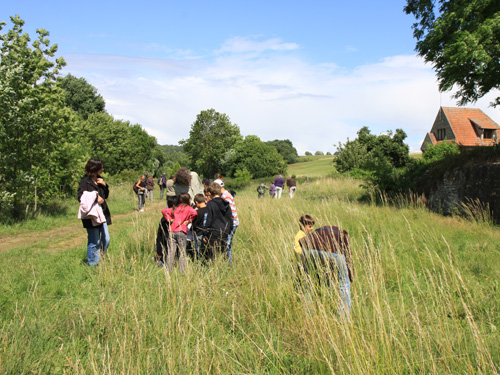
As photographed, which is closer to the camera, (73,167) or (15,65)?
(15,65)

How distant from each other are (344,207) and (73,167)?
10460 millimetres

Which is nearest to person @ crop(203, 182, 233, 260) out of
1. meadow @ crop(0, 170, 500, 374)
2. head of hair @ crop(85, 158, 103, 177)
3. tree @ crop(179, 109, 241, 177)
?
meadow @ crop(0, 170, 500, 374)

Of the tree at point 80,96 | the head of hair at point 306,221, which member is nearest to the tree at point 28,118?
the head of hair at point 306,221

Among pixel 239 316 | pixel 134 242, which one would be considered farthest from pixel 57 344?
pixel 134 242

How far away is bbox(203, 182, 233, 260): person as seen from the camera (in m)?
5.50

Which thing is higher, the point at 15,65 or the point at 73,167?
the point at 15,65

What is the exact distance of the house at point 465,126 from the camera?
43625 mm

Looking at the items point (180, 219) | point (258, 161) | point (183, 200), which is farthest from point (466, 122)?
point (180, 219)

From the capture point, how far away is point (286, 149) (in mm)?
112875

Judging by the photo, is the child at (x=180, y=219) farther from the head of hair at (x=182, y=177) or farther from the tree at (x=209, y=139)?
the tree at (x=209, y=139)

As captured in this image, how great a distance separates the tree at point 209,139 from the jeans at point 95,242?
2305 inches

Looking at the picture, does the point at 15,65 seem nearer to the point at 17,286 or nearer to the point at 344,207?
the point at 17,286

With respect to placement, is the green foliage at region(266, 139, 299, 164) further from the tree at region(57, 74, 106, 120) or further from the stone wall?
the stone wall

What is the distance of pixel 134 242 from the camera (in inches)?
265
